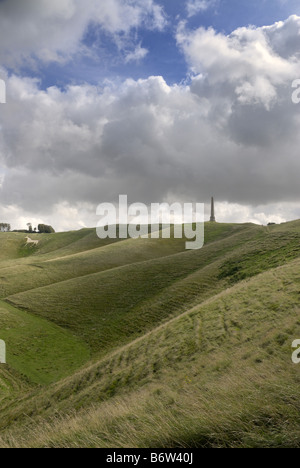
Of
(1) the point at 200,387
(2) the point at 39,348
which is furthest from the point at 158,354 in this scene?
(2) the point at 39,348

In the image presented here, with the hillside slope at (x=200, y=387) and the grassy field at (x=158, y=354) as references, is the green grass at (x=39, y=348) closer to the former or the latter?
the grassy field at (x=158, y=354)

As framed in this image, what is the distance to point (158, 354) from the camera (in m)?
19.0

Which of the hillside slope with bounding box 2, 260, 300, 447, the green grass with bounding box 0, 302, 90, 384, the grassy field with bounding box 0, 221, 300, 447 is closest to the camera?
the hillside slope with bounding box 2, 260, 300, 447

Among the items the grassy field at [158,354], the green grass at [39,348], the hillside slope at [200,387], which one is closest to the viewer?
the hillside slope at [200,387]

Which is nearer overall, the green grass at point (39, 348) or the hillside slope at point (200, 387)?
the hillside slope at point (200, 387)

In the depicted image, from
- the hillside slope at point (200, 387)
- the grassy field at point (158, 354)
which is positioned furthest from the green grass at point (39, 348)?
the hillside slope at point (200, 387)

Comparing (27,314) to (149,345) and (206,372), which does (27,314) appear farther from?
(206,372)

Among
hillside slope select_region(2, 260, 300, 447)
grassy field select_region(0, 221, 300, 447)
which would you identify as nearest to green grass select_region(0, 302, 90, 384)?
A: grassy field select_region(0, 221, 300, 447)

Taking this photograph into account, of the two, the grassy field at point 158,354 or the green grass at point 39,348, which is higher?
the grassy field at point 158,354

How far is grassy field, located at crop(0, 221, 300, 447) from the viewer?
20.8ft

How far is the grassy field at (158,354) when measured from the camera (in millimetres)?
6352

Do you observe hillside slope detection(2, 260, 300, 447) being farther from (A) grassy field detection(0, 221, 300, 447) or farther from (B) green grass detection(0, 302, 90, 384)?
(B) green grass detection(0, 302, 90, 384)

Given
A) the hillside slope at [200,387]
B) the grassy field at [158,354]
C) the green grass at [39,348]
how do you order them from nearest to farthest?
the hillside slope at [200,387]
the grassy field at [158,354]
the green grass at [39,348]
